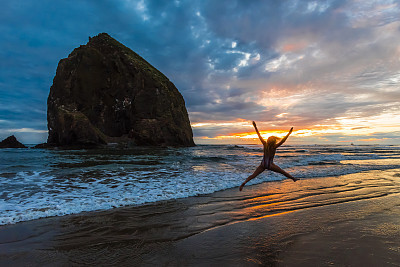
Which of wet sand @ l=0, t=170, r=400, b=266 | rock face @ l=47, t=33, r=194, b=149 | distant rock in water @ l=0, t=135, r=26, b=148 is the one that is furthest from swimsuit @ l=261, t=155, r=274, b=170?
distant rock in water @ l=0, t=135, r=26, b=148

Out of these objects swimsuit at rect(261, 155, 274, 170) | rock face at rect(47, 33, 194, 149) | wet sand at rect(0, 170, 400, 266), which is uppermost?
rock face at rect(47, 33, 194, 149)

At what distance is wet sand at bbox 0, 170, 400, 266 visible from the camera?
351 cm

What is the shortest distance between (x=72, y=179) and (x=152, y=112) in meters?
51.0

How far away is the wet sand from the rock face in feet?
164

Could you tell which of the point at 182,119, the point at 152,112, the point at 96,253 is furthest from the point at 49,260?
the point at 182,119

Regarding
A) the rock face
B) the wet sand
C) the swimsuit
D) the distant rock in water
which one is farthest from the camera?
the rock face

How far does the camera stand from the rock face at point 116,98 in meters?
57.0

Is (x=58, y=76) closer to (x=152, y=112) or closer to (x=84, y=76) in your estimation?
(x=84, y=76)

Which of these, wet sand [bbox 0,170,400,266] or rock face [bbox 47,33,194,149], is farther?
rock face [bbox 47,33,194,149]

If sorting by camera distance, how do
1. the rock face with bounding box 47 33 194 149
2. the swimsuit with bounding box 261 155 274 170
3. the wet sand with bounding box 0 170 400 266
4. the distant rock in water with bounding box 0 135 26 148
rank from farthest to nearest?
the rock face with bounding box 47 33 194 149, the distant rock in water with bounding box 0 135 26 148, the swimsuit with bounding box 261 155 274 170, the wet sand with bounding box 0 170 400 266

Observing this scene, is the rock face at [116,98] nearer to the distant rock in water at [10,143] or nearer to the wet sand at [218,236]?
the distant rock in water at [10,143]

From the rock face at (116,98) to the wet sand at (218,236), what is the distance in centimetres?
5011

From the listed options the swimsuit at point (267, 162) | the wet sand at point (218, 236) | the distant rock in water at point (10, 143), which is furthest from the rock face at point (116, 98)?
the swimsuit at point (267, 162)

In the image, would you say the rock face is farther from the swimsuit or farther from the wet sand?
the swimsuit
